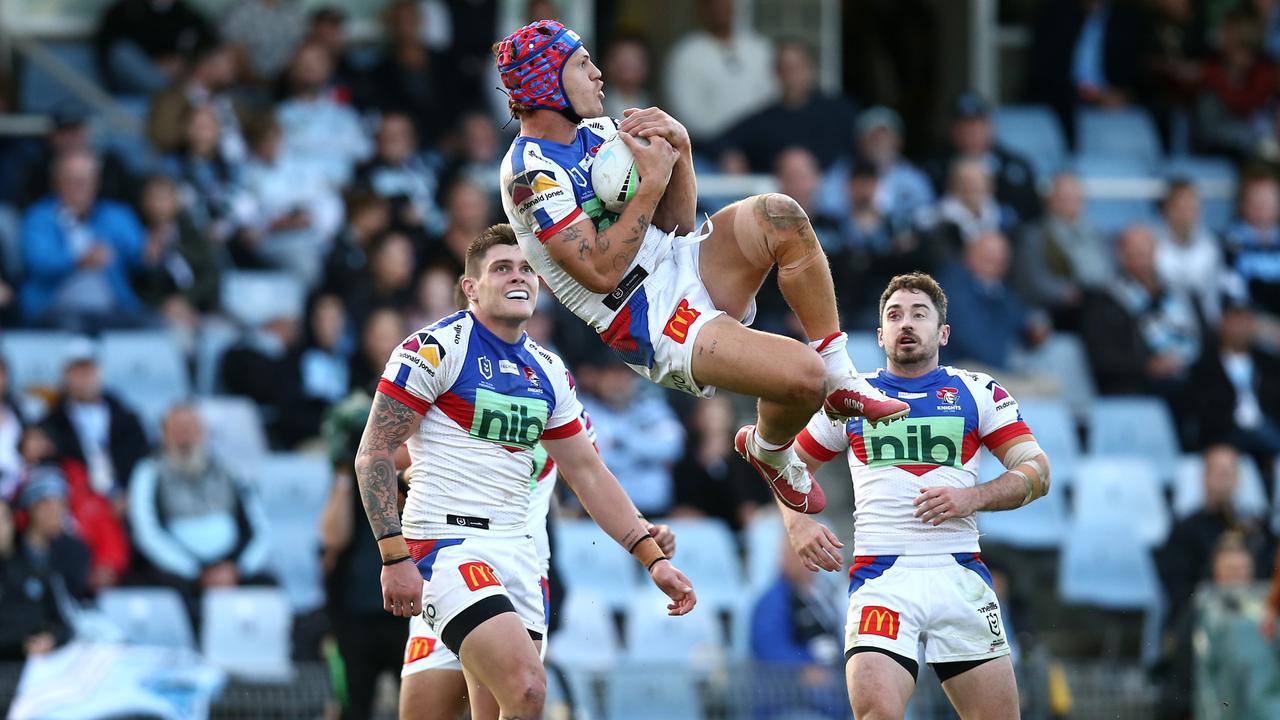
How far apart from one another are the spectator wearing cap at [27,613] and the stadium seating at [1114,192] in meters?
10.0

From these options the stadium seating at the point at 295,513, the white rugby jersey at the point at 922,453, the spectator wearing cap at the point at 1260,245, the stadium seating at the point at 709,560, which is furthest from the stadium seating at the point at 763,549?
the spectator wearing cap at the point at 1260,245

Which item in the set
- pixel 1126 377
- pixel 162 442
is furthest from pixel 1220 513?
pixel 162 442

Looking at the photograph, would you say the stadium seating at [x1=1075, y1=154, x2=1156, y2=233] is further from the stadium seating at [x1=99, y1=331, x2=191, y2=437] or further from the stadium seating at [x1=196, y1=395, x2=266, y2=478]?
the stadium seating at [x1=99, y1=331, x2=191, y2=437]

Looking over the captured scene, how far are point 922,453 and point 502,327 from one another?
1.98 meters

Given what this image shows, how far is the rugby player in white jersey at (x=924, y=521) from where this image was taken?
8859 mm

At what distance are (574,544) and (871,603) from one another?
5.39m

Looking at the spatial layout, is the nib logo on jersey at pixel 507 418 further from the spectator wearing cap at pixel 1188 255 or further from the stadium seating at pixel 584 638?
the spectator wearing cap at pixel 1188 255

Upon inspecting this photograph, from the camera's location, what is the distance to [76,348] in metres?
14.5

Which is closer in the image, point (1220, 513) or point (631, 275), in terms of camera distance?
point (631, 275)

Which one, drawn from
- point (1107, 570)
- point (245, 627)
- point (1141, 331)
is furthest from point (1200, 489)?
point (245, 627)

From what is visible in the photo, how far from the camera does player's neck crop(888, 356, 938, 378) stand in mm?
9234

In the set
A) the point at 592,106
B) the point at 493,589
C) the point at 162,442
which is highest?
the point at 592,106

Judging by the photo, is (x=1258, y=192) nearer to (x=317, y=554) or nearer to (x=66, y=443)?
(x=317, y=554)

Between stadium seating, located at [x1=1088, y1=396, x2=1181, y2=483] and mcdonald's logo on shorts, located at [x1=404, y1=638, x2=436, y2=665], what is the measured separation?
8.15 m
